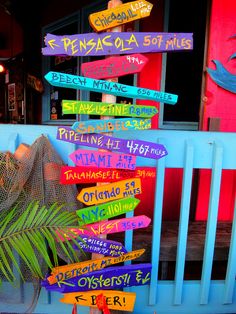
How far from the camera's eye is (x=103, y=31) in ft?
4.19

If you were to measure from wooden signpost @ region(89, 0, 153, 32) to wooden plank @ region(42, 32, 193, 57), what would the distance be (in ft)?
0.14

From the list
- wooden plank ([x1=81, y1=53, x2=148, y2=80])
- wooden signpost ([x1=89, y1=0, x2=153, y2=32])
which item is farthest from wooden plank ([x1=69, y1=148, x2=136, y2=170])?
wooden signpost ([x1=89, y1=0, x2=153, y2=32])

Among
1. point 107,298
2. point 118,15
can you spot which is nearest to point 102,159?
point 118,15

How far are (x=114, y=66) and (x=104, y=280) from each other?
1.24 meters

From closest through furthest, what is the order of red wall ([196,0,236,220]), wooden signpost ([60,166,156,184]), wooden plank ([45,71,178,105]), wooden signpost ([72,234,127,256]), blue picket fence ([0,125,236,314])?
wooden plank ([45,71,178,105]) < wooden signpost ([60,166,156,184]) < wooden signpost ([72,234,127,256]) < blue picket fence ([0,125,236,314]) < red wall ([196,0,236,220])

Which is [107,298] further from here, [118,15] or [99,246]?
[118,15]

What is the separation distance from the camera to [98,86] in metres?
1.29

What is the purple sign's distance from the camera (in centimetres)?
146

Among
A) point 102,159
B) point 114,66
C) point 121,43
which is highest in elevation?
point 121,43

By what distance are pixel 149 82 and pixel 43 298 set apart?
2.44 meters

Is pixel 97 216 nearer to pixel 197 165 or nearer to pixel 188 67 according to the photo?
pixel 197 165

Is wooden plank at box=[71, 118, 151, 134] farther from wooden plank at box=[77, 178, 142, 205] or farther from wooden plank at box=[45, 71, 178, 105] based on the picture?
wooden plank at box=[77, 178, 142, 205]

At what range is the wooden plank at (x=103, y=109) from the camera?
4.18 ft

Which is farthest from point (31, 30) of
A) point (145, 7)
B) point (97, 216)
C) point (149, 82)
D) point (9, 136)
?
point (97, 216)
